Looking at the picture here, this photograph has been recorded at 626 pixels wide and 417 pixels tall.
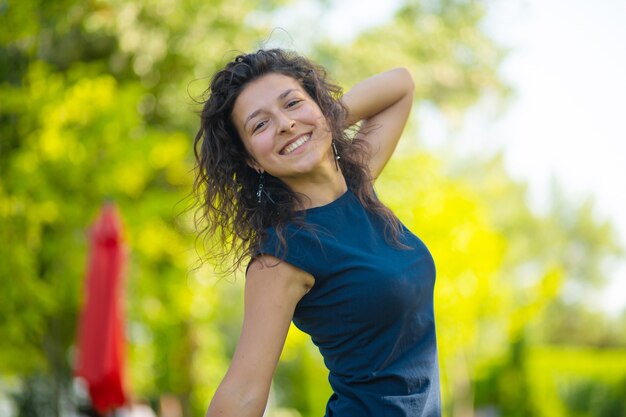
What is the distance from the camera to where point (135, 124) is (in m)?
12.3

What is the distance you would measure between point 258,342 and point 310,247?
0.22m

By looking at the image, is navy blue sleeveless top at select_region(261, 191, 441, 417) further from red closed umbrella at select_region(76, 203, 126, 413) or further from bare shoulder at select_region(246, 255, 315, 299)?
red closed umbrella at select_region(76, 203, 126, 413)

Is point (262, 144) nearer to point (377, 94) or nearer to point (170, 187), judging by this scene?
point (377, 94)

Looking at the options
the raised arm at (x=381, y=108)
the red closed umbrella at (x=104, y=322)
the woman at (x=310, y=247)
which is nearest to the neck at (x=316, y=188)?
the woman at (x=310, y=247)

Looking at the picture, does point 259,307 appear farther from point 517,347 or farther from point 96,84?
point 517,347

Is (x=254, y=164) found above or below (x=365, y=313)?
above

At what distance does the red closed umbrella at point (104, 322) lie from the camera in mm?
6695

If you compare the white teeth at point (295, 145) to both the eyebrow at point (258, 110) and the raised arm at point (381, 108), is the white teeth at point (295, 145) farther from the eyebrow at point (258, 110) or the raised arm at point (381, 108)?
the raised arm at point (381, 108)

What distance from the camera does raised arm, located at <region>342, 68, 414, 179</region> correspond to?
2.45 meters

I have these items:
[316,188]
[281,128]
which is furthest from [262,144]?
[316,188]

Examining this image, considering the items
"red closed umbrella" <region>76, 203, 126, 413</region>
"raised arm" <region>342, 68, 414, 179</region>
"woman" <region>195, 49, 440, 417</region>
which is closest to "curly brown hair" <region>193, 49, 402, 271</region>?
"woman" <region>195, 49, 440, 417</region>

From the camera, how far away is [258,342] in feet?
5.98

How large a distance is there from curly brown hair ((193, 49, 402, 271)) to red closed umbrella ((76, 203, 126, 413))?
4.80 m

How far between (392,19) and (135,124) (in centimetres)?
632
